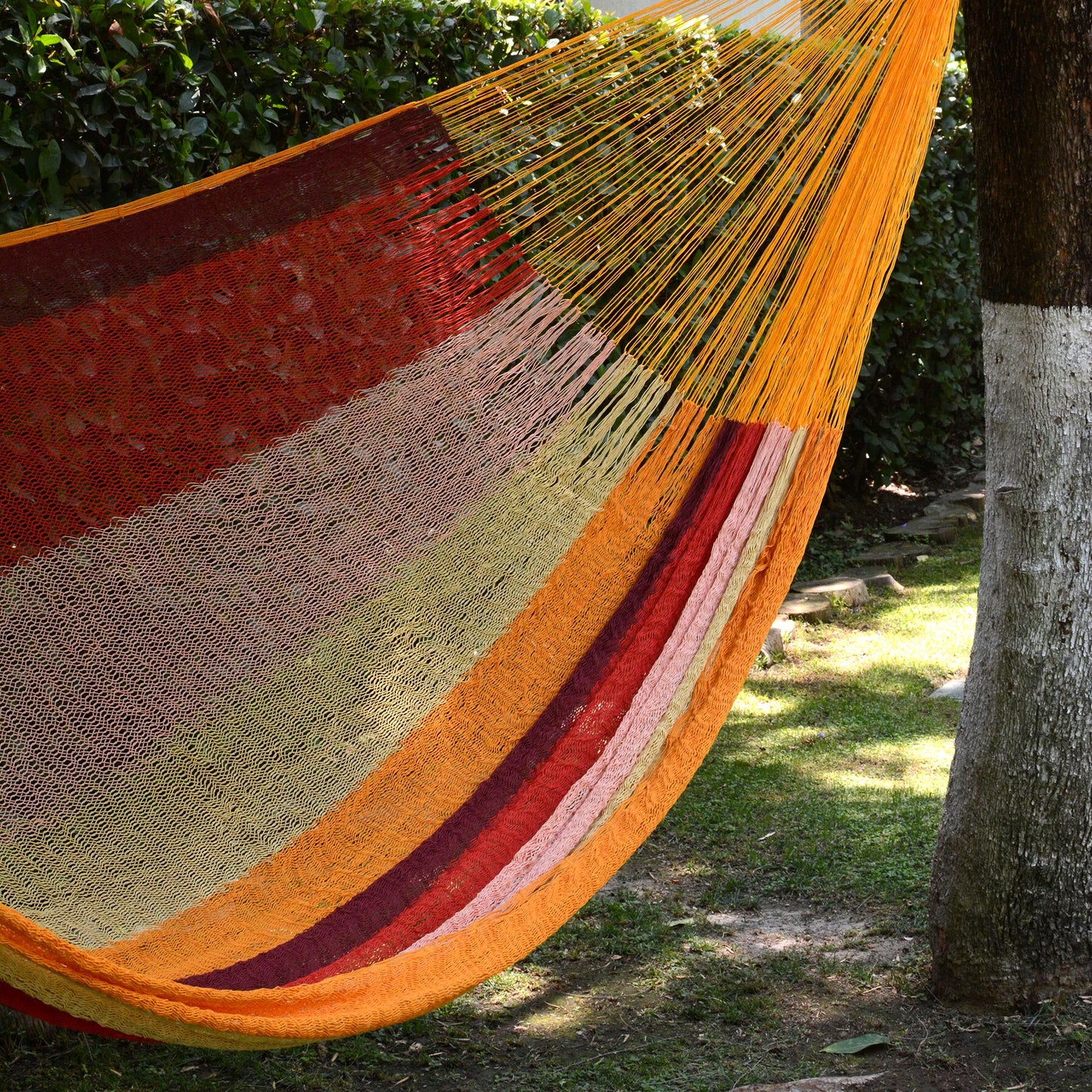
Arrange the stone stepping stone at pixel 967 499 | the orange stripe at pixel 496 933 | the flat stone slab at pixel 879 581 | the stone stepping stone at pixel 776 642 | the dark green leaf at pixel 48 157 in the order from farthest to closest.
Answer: the stone stepping stone at pixel 967 499 < the flat stone slab at pixel 879 581 < the stone stepping stone at pixel 776 642 < the dark green leaf at pixel 48 157 < the orange stripe at pixel 496 933

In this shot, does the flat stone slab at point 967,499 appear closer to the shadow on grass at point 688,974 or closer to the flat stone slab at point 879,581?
the flat stone slab at point 879,581

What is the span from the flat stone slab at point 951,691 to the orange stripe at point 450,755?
1541 millimetres

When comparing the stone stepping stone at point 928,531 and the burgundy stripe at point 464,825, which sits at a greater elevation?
the burgundy stripe at point 464,825

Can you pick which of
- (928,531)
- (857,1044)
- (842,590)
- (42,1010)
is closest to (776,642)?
(842,590)

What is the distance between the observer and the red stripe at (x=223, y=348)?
1.74 meters

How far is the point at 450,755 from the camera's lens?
1.90 meters

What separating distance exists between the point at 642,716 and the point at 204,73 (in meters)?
1.53

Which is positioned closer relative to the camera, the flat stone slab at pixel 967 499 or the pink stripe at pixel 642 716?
the pink stripe at pixel 642 716

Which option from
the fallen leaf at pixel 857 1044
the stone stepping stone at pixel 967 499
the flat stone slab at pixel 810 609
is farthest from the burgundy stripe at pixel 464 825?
the stone stepping stone at pixel 967 499

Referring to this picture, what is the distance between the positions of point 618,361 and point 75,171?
3.35ft

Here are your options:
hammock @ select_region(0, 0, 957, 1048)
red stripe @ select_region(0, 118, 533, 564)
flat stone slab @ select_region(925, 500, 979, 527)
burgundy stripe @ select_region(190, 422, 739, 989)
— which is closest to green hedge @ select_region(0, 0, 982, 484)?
hammock @ select_region(0, 0, 957, 1048)

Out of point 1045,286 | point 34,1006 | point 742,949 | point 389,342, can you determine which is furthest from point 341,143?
point 742,949

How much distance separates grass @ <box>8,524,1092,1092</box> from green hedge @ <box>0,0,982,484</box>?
4.29 ft

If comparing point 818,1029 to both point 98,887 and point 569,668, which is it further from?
point 98,887
